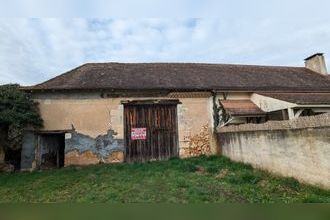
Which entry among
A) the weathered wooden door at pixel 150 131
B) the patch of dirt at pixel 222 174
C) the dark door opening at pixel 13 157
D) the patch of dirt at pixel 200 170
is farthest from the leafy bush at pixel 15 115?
the patch of dirt at pixel 222 174

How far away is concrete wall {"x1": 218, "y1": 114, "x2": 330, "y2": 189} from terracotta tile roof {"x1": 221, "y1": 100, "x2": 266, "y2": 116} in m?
1.74

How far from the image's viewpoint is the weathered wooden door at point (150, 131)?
41.2 feet

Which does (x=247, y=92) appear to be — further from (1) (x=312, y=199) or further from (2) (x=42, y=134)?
(2) (x=42, y=134)

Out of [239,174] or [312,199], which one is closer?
[312,199]

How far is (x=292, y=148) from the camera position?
7258 millimetres

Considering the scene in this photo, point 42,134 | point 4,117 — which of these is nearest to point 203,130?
point 42,134

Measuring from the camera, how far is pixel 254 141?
923cm

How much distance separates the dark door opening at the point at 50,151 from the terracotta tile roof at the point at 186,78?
8.17 feet

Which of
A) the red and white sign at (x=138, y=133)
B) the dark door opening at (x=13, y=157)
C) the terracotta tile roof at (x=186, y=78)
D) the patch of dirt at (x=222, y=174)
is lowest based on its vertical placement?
the patch of dirt at (x=222, y=174)

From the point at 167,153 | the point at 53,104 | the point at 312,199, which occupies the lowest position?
the point at 312,199

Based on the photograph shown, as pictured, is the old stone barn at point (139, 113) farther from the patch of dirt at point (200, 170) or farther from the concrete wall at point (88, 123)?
the patch of dirt at point (200, 170)

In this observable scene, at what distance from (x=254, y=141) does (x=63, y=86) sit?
27.5ft

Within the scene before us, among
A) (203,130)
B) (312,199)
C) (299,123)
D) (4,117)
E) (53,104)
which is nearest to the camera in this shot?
(312,199)

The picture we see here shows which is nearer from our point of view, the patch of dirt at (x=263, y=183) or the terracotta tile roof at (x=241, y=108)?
the patch of dirt at (x=263, y=183)
